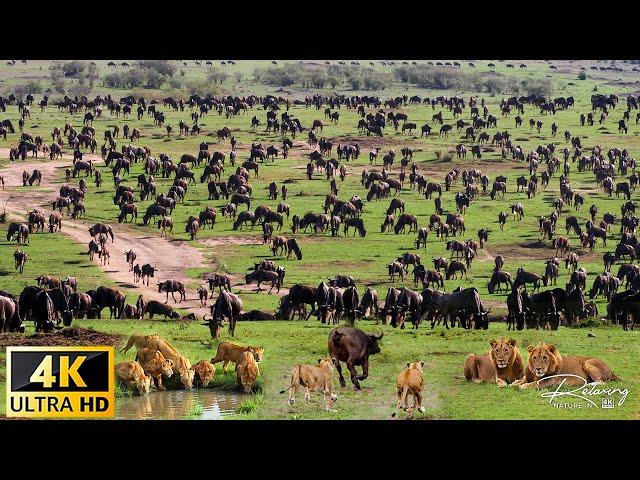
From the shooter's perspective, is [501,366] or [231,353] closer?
[501,366]

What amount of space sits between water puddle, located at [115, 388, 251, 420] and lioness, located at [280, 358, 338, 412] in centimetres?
144

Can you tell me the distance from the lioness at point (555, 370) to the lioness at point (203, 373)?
7.12 metres

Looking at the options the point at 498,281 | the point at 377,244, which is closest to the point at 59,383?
the point at 498,281

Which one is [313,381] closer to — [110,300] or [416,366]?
[416,366]

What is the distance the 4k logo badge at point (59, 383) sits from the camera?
26.2 m

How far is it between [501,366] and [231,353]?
644 centimetres

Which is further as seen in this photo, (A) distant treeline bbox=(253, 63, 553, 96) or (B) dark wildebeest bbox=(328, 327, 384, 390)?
(A) distant treeline bbox=(253, 63, 553, 96)

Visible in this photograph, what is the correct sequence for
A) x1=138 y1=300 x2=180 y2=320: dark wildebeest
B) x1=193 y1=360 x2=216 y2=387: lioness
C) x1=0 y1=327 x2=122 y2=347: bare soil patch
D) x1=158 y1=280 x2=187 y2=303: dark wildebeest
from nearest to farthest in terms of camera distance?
1. x1=193 y1=360 x2=216 y2=387: lioness
2. x1=0 y1=327 x2=122 y2=347: bare soil patch
3. x1=138 y1=300 x2=180 y2=320: dark wildebeest
4. x1=158 y1=280 x2=187 y2=303: dark wildebeest

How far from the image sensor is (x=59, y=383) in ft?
86.4

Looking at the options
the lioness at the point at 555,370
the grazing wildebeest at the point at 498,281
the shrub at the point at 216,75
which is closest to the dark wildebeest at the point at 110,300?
the shrub at the point at 216,75

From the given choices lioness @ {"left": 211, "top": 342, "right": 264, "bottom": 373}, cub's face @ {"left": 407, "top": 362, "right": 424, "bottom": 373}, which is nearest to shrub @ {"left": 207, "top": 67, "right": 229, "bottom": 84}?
lioness @ {"left": 211, "top": 342, "right": 264, "bottom": 373}

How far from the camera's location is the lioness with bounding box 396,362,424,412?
90.6ft

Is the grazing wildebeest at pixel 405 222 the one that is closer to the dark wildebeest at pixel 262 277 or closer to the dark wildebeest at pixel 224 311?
the dark wildebeest at pixel 262 277

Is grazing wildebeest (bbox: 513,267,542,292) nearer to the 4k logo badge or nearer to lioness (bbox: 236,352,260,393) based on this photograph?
lioness (bbox: 236,352,260,393)
